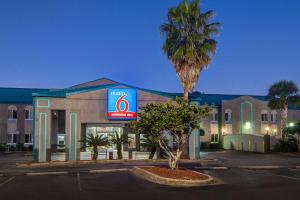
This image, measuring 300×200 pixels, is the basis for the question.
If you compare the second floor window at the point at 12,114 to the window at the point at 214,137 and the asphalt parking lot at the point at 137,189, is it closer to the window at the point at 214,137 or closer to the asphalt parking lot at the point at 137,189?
the window at the point at 214,137

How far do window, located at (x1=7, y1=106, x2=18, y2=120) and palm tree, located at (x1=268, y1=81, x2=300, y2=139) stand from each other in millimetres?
35900

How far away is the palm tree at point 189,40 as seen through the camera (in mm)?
35844

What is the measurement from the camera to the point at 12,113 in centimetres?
5762

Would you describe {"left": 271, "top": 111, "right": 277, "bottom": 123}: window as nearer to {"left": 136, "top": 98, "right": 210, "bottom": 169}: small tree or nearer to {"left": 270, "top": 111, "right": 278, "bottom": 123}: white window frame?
{"left": 270, "top": 111, "right": 278, "bottom": 123}: white window frame

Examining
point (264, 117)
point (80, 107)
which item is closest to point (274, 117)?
point (264, 117)

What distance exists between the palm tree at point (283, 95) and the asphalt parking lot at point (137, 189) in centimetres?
2868

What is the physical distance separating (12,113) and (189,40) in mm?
32982

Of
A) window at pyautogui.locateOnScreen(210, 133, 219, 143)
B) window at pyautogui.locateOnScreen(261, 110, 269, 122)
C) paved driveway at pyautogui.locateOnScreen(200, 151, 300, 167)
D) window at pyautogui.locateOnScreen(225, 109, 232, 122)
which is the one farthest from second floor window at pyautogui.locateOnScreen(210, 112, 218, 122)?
paved driveway at pyautogui.locateOnScreen(200, 151, 300, 167)

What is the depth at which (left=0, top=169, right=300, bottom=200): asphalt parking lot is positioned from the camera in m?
15.7

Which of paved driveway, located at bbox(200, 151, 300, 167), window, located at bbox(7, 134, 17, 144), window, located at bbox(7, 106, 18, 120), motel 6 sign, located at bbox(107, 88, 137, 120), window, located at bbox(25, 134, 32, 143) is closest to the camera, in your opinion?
paved driveway, located at bbox(200, 151, 300, 167)

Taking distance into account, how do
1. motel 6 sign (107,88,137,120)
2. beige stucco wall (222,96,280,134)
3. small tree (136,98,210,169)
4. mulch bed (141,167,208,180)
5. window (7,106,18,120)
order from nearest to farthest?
mulch bed (141,167,208,180)
small tree (136,98,210,169)
motel 6 sign (107,88,137,120)
window (7,106,18,120)
beige stucco wall (222,96,280,134)

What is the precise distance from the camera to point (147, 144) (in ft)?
120

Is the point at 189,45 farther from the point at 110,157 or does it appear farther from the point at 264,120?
the point at 264,120

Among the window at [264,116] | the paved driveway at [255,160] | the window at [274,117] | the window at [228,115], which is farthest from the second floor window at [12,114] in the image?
the window at [274,117]
